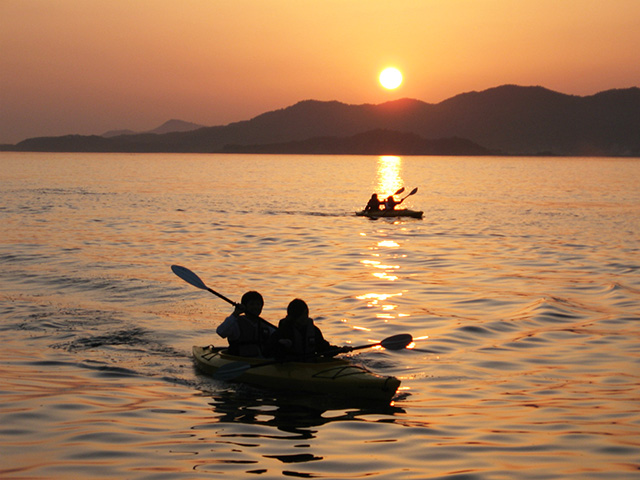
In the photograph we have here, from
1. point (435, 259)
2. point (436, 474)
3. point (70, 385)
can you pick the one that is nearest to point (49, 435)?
point (70, 385)

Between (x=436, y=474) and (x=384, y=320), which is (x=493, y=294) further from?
(x=436, y=474)

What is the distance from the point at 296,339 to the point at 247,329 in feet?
3.07

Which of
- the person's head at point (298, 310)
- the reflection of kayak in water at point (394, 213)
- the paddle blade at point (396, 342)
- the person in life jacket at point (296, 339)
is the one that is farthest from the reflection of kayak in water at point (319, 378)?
the reflection of kayak in water at point (394, 213)

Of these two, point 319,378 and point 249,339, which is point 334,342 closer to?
point 249,339

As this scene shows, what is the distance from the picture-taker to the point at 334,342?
12883 mm

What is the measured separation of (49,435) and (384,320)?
296 inches

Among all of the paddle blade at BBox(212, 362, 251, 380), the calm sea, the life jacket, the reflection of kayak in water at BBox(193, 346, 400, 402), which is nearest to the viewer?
the calm sea

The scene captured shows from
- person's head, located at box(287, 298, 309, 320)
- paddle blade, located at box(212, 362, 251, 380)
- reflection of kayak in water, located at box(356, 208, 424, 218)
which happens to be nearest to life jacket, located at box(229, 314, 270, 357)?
paddle blade, located at box(212, 362, 251, 380)

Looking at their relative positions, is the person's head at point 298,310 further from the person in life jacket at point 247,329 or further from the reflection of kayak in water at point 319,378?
the person in life jacket at point 247,329

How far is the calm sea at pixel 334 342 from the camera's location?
7535mm

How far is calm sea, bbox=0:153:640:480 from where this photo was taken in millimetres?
7535

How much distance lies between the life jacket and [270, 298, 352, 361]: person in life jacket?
0.61 meters

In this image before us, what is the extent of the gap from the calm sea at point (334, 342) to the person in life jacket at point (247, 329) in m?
0.64

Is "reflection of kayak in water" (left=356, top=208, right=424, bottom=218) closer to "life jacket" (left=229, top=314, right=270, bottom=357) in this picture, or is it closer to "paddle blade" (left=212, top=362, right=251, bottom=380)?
"life jacket" (left=229, top=314, right=270, bottom=357)
